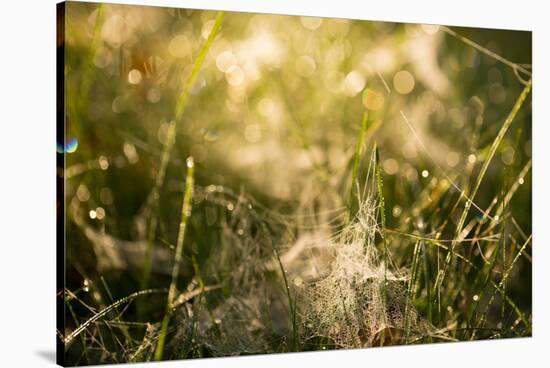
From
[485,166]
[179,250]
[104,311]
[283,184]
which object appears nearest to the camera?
[104,311]

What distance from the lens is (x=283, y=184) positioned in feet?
12.1

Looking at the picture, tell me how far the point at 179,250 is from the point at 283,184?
1.58 ft

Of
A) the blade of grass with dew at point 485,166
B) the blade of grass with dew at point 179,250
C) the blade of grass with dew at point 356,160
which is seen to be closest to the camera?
the blade of grass with dew at point 179,250

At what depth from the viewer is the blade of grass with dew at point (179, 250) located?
3463 millimetres

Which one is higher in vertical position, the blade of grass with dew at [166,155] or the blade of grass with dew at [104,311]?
the blade of grass with dew at [166,155]

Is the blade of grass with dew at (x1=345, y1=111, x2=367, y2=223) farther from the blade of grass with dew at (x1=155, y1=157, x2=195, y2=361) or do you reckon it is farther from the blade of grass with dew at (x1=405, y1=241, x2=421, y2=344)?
the blade of grass with dew at (x1=155, y1=157, x2=195, y2=361)

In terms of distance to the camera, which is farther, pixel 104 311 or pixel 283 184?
pixel 283 184

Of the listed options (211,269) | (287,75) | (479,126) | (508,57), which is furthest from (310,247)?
(508,57)

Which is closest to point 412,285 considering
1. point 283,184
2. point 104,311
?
point 283,184

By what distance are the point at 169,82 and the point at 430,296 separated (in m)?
1.30

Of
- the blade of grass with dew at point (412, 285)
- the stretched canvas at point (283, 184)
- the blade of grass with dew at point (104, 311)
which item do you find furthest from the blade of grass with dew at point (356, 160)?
the blade of grass with dew at point (104, 311)

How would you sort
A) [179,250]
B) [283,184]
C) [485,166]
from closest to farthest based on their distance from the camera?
[179,250] → [283,184] → [485,166]

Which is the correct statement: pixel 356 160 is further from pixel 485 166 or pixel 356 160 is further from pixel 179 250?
pixel 179 250

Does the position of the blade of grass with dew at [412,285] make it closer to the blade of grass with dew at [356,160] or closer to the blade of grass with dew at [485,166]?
the blade of grass with dew at [485,166]
